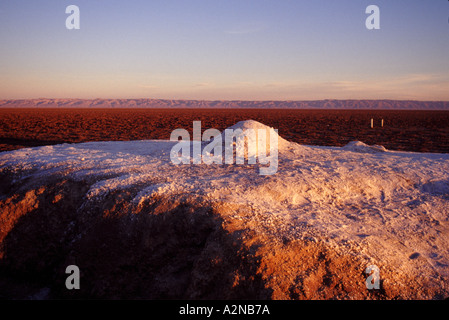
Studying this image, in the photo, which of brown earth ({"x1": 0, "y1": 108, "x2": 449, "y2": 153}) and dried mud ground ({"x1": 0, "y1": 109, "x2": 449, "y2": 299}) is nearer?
dried mud ground ({"x1": 0, "y1": 109, "x2": 449, "y2": 299})

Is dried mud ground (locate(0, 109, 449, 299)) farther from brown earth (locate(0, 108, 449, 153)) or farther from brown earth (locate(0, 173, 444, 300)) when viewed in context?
brown earth (locate(0, 108, 449, 153))

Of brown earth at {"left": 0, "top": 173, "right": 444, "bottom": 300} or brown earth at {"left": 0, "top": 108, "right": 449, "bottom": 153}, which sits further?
brown earth at {"left": 0, "top": 108, "right": 449, "bottom": 153}

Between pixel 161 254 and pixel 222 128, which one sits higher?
pixel 222 128

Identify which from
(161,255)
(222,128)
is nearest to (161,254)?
(161,255)

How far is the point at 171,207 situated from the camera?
131 inches

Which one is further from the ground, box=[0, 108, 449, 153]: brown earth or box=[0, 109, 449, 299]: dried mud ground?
box=[0, 108, 449, 153]: brown earth

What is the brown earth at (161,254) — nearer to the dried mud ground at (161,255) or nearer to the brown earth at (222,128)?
the dried mud ground at (161,255)

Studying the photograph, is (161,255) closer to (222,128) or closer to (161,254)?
(161,254)

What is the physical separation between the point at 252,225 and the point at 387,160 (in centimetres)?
332

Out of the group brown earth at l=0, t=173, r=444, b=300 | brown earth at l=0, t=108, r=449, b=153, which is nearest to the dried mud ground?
brown earth at l=0, t=173, r=444, b=300

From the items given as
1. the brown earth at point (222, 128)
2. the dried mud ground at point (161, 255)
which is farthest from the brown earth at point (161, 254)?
the brown earth at point (222, 128)
